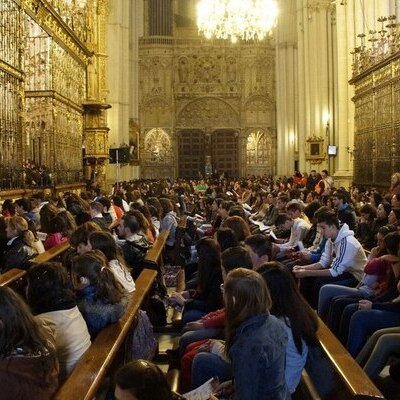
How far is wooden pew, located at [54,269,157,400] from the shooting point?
335cm

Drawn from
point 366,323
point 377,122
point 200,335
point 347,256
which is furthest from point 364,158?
point 200,335

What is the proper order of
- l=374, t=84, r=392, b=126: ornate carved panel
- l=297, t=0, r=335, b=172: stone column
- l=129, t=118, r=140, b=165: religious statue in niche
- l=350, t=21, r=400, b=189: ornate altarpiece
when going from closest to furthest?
l=350, t=21, r=400, b=189: ornate altarpiece < l=374, t=84, r=392, b=126: ornate carved panel < l=297, t=0, r=335, b=172: stone column < l=129, t=118, r=140, b=165: religious statue in niche

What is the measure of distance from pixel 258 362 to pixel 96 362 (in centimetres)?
98

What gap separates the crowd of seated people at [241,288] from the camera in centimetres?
361

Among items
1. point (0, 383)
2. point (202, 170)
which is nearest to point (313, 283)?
point (0, 383)

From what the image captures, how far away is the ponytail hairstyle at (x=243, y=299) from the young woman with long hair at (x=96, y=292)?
1214mm

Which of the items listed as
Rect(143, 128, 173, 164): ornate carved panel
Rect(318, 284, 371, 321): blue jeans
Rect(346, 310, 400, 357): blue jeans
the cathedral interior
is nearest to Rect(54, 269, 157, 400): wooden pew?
Rect(346, 310, 400, 357): blue jeans

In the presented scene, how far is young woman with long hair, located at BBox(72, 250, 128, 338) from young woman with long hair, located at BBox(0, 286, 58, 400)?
1.24m

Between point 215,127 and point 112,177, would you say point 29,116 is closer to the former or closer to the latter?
point 112,177

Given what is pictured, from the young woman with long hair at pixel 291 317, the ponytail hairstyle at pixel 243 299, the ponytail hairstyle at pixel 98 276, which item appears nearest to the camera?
the ponytail hairstyle at pixel 243 299

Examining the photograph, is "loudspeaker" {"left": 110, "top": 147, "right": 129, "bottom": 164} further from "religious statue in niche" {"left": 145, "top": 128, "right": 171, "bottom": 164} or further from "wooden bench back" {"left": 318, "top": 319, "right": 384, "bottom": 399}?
"wooden bench back" {"left": 318, "top": 319, "right": 384, "bottom": 399}

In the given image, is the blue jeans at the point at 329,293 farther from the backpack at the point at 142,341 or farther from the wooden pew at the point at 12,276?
the wooden pew at the point at 12,276

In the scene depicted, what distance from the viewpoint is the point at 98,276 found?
454 cm

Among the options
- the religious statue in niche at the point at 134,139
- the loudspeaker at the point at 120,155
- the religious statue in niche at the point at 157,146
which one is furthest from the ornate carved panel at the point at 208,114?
the loudspeaker at the point at 120,155
